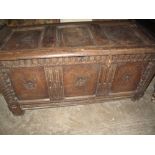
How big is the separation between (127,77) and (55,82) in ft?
3.03

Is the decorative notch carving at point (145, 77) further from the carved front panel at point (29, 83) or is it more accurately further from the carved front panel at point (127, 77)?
the carved front panel at point (29, 83)

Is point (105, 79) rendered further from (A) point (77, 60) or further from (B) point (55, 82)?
(B) point (55, 82)

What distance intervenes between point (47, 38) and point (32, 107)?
37.8 inches

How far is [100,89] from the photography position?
1910mm

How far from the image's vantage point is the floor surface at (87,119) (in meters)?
1.88

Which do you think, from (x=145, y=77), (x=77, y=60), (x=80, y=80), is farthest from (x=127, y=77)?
(x=77, y=60)

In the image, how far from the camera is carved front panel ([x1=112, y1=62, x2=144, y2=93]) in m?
1.73

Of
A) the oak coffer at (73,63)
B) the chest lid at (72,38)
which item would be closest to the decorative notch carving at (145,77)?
the oak coffer at (73,63)

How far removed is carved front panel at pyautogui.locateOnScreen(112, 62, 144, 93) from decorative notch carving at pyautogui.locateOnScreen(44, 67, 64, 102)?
0.70 m

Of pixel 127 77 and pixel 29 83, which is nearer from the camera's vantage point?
pixel 29 83

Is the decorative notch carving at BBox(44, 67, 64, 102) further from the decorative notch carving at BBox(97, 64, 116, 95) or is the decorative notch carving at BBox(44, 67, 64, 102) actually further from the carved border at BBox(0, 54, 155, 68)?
the decorative notch carving at BBox(97, 64, 116, 95)

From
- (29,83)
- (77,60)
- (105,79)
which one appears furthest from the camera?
(105,79)

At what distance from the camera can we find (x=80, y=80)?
1.75 m

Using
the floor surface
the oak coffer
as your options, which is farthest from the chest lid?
the floor surface
